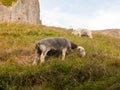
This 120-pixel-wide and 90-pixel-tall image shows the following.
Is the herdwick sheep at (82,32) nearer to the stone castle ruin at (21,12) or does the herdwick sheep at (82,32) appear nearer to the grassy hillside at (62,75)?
the grassy hillside at (62,75)

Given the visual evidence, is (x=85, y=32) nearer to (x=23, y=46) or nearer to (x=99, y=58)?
(x=23, y=46)

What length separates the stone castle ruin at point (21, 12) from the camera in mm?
40391

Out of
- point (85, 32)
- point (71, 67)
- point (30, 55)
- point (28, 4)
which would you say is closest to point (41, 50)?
point (30, 55)

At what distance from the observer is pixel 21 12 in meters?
43.6

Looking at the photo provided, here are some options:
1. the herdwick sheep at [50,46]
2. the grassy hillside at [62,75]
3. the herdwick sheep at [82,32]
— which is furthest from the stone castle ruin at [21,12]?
the grassy hillside at [62,75]

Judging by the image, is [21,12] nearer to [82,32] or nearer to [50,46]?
[82,32]

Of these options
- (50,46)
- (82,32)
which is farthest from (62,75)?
(82,32)

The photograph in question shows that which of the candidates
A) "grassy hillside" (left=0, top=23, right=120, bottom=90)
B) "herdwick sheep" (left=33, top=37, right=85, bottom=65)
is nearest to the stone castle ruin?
"herdwick sheep" (left=33, top=37, right=85, bottom=65)

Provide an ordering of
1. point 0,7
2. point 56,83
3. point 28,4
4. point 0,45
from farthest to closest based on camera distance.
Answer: point 28,4, point 0,7, point 0,45, point 56,83

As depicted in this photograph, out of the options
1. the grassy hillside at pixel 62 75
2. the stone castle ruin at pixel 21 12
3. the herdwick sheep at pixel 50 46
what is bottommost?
the grassy hillside at pixel 62 75

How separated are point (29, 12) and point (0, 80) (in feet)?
110

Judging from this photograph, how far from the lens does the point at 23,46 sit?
17.8m

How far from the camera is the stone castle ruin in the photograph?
40391mm

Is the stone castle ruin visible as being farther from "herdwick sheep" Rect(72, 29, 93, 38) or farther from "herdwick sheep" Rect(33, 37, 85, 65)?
"herdwick sheep" Rect(33, 37, 85, 65)
